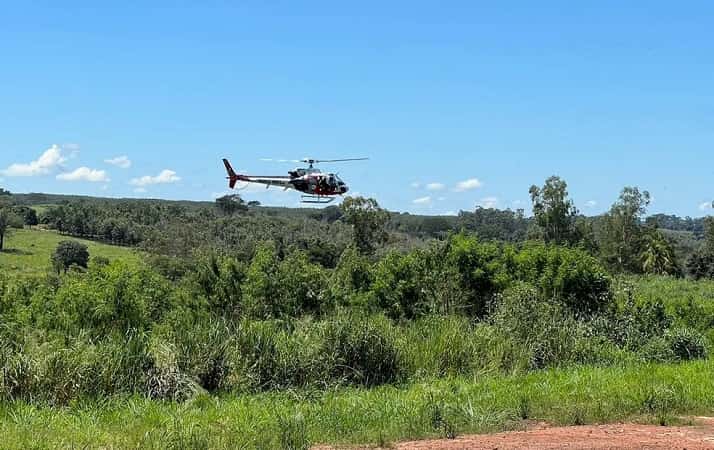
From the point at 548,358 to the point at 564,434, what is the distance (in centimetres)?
609

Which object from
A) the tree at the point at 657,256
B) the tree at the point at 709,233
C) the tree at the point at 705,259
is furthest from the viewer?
the tree at the point at 705,259

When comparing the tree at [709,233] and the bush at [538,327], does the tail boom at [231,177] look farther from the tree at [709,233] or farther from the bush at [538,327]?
the tree at [709,233]

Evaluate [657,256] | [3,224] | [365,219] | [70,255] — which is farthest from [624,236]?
[3,224]

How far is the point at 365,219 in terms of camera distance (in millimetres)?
68062

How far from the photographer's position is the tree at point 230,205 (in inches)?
4464

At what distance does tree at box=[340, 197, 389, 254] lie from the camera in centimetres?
6731

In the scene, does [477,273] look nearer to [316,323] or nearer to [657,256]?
[316,323]

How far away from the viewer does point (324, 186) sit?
70.1 feet

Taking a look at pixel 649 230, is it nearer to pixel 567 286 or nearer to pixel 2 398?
pixel 567 286

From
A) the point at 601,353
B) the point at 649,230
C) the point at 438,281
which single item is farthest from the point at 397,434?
the point at 649,230

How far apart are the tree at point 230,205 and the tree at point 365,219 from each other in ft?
155

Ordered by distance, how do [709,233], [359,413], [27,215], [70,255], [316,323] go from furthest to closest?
[27,215], [70,255], [709,233], [316,323], [359,413]

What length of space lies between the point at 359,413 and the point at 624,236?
73429 millimetres

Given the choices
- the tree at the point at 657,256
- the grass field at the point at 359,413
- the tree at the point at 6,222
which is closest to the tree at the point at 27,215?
the tree at the point at 6,222
